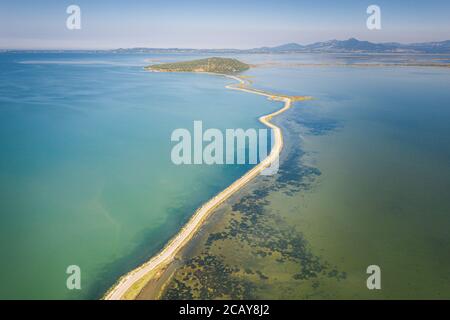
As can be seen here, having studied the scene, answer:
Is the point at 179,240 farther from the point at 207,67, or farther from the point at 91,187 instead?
the point at 207,67

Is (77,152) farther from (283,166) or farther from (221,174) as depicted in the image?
(283,166)

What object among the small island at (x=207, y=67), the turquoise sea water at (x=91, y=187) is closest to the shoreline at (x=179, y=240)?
the turquoise sea water at (x=91, y=187)

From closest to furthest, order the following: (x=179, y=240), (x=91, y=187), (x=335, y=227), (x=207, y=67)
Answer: (x=179, y=240), (x=335, y=227), (x=91, y=187), (x=207, y=67)

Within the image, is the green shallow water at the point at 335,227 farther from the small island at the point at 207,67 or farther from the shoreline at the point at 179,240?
the small island at the point at 207,67

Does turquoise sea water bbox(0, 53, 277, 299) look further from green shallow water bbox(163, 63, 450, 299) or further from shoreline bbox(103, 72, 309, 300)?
green shallow water bbox(163, 63, 450, 299)

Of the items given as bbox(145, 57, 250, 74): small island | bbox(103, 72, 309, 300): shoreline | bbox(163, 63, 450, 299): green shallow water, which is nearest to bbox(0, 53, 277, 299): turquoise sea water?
bbox(103, 72, 309, 300): shoreline

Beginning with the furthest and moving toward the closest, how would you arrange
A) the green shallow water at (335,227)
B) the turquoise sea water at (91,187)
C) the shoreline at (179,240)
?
the turquoise sea water at (91,187), the green shallow water at (335,227), the shoreline at (179,240)

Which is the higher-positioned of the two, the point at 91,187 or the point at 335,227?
the point at 91,187

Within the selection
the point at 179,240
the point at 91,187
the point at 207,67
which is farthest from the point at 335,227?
the point at 207,67
